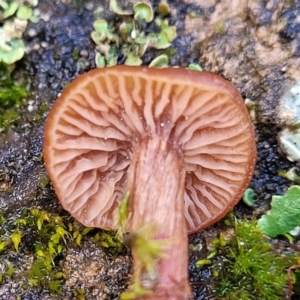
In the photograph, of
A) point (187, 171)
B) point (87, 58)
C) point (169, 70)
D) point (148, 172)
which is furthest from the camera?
point (87, 58)

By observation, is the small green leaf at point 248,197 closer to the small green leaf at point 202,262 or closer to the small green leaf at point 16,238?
the small green leaf at point 202,262

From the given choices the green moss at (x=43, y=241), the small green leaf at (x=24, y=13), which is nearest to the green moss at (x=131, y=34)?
the small green leaf at (x=24, y=13)

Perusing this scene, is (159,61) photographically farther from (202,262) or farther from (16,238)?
(16,238)

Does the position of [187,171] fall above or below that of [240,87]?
below

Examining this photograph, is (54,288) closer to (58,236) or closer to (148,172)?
(58,236)

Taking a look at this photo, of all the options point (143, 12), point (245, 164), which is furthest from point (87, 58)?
point (245, 164)

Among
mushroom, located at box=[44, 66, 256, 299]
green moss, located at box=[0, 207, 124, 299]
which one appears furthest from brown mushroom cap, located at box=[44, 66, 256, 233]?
green moss, located at box=[0, 207, 124, 299]

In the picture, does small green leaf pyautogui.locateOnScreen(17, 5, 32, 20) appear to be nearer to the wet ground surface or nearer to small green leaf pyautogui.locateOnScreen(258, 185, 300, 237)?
the wet ground surface

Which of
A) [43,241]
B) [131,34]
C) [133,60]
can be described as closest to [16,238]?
[43,241]
